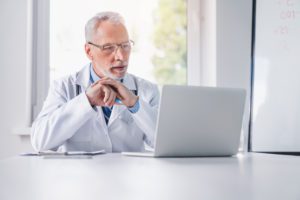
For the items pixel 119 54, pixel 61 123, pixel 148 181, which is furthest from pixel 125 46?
pixel 148 181

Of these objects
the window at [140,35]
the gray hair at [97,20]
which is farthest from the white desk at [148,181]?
the window at [140,35]

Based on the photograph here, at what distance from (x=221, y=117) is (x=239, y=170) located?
0.44 metres

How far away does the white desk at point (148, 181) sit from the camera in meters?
0.79

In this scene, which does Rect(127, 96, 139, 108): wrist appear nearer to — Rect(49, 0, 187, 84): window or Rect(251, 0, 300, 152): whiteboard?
Rect(251, 0, 300, 152): whiteboard

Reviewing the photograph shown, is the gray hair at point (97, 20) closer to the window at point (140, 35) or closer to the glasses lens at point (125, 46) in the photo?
the glasses lens at point (125, 46)

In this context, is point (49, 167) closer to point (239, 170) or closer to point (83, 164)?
point (83, 164)

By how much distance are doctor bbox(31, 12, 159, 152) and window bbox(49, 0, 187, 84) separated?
56 centimetres

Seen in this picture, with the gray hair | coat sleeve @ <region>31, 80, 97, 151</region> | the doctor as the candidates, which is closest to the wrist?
the doctor

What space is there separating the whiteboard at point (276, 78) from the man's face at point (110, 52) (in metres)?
0.71

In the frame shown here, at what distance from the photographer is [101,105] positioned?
202 cm

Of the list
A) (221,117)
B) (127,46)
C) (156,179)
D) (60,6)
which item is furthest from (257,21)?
(156,179)

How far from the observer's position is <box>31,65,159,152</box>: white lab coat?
203cm

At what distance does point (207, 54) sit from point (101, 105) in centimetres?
121

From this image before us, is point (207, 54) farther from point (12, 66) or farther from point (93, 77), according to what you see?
point (12, 66)
